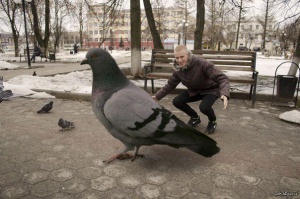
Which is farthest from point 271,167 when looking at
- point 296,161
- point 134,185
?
point 134,185

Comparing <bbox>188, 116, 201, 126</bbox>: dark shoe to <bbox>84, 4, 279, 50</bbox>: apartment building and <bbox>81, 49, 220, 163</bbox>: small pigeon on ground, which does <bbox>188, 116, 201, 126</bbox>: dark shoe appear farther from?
<bbox>84, 4, 279, 50</bbox>: apartment building

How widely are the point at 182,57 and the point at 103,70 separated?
3.93 feet

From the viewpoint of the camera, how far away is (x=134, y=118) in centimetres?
234

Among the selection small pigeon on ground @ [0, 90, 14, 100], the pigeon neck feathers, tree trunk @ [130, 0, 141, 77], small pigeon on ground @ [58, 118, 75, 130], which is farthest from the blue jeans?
tree trunk @ [130, 0, 141, 77]

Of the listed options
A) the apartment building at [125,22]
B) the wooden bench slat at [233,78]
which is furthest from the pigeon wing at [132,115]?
the apartment building at [125,22]

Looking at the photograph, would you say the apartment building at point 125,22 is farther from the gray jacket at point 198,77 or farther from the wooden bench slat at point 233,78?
the gray jacket at point 198,77

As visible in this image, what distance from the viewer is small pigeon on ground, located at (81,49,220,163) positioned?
2.36 m

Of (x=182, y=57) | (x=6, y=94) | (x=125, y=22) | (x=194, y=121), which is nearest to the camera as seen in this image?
(x=182, y=57)

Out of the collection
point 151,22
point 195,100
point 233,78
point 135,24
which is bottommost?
point 195,100

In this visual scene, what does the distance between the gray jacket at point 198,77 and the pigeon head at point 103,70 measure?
3.55 ft

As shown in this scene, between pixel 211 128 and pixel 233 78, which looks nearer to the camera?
pixel 211 128

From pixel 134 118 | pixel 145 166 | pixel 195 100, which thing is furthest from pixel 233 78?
pixel 134 118

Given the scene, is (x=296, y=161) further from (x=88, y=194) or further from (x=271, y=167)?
(x=88, y=194)

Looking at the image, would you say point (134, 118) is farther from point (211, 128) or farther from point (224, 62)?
point (224, 62)
